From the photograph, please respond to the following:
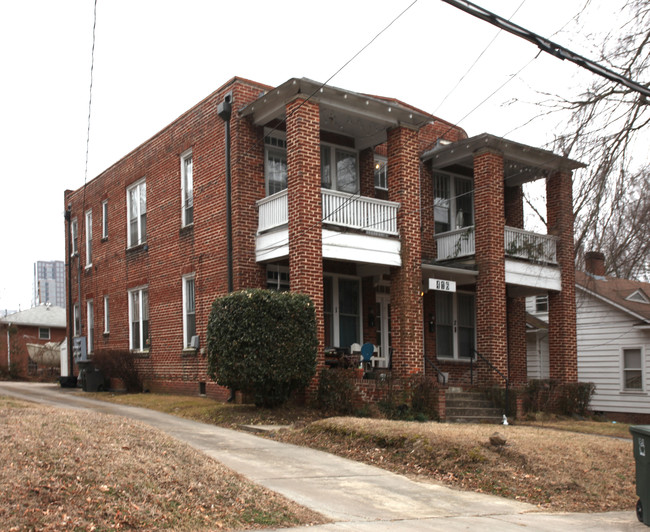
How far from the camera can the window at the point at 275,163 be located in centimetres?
1758

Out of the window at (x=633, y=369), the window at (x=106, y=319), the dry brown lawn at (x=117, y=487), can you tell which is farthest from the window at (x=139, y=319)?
the window at (x=633, y=369)

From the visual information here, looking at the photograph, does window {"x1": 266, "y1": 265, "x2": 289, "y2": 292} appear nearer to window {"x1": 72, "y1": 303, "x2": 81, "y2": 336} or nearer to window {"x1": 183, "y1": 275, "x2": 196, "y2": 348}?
window {"x1": 183, "y1": 275, "x2": 196, "y2": 348}

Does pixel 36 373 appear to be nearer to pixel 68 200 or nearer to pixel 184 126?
pixel 68 200

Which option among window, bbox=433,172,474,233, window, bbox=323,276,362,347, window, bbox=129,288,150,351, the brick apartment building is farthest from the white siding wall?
window, bbox=129,288,150,351

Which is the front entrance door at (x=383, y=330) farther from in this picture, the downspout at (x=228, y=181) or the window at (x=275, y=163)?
the downspout at (x=228, y=181)

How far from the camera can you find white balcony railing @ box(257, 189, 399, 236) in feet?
52.6

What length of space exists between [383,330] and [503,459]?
9820 millimetres

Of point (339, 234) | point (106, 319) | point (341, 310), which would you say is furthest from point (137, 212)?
point (339, 234)

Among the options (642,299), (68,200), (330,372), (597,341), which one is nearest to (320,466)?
(330,372)

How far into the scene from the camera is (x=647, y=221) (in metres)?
10.2

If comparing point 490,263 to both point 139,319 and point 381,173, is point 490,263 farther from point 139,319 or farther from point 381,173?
point 139,319

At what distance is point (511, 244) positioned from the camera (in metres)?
19.8

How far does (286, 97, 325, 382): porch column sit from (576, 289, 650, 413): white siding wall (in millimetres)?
10588

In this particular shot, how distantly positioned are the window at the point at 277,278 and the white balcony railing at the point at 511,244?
4.90m
